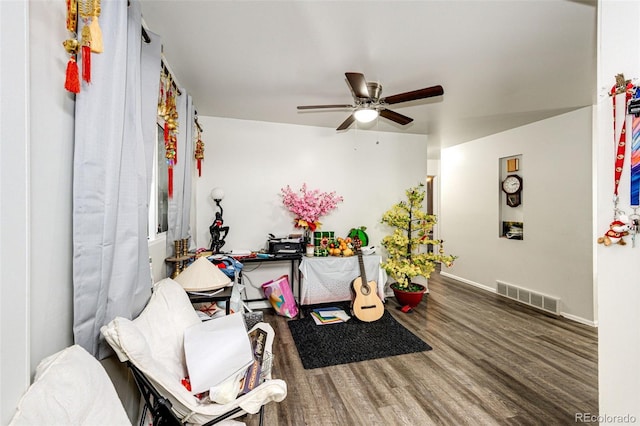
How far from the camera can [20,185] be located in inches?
29.1

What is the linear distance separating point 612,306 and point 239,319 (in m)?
1.83

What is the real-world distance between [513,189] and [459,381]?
3.13 m

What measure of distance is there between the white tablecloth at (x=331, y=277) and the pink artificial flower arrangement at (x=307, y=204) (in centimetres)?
50

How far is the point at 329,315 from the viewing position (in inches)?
133

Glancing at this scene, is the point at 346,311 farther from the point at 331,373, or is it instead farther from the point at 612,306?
the point at 612,306

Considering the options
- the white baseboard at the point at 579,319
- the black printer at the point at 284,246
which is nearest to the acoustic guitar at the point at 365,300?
the black printer at the point at 284,246

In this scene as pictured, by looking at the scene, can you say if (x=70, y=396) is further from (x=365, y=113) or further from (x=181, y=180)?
(x=365, y=113)

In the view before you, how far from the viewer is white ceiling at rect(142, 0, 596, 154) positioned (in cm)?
167

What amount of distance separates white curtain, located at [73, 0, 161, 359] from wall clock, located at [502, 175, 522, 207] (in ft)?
15.0

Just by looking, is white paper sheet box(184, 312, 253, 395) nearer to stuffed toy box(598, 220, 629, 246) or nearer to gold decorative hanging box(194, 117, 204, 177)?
stuffed toy box(598, 220, 629, 246)

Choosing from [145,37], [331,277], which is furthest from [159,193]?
[331,277]

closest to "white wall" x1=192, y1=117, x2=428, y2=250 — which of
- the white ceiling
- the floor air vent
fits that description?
the white ceiling

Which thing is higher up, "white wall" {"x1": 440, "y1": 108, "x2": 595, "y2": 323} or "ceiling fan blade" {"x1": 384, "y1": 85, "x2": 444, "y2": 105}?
"ceiling fan blade" {"x1": 384, "y1": 85, "x2": 444, "y2": 105}

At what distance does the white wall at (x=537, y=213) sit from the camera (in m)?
3.25
